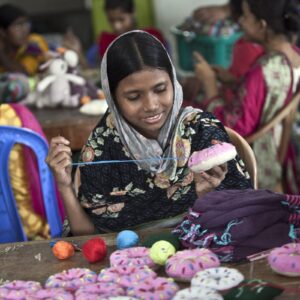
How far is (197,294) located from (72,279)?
0.30 meters

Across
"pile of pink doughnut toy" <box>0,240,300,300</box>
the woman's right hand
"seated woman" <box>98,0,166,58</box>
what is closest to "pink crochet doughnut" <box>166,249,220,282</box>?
"pile of pink doughnut toy" <box>0,240,300,300</box>

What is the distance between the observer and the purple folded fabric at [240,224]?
5.00ft

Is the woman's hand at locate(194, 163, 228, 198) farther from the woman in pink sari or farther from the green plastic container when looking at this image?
the green plastic container

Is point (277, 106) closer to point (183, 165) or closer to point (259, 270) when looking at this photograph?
point (183, 165)

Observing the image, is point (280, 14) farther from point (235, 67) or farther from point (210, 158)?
point (210, 158)

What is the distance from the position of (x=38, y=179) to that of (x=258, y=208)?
3.90ft

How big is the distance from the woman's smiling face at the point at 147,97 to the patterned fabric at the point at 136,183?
99 millimetres

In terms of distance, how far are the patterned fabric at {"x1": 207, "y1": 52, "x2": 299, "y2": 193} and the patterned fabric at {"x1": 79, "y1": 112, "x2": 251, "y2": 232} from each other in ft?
3.10

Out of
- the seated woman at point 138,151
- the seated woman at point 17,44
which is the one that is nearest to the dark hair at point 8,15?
the seated woman at point 17,44

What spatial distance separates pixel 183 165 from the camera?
196cm

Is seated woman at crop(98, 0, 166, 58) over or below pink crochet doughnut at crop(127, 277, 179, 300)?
over

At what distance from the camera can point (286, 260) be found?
140cm

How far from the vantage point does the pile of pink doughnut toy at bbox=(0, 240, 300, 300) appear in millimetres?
1360

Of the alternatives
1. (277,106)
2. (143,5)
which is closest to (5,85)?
(277,106)
